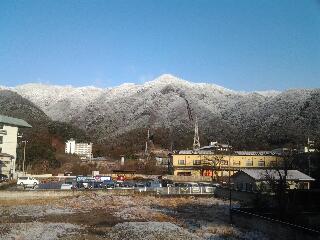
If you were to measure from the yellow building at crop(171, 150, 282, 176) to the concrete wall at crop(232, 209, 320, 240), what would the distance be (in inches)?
1413

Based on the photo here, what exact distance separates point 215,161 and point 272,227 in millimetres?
40628

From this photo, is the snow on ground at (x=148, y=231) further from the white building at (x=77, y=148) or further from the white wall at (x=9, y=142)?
the white building at (x=77, y=148)

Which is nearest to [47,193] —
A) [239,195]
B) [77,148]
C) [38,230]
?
[38,230]

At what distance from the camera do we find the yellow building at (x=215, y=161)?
5867 cm

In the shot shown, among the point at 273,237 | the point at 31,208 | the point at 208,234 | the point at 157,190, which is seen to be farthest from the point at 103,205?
the point at 273,237

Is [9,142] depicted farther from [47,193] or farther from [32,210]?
[32,210]

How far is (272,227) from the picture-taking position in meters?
18.2

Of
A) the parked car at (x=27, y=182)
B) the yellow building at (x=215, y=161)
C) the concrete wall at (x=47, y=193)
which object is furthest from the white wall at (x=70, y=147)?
the concrete wall at (x=47, y=193)

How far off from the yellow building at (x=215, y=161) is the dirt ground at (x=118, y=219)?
2332 cm

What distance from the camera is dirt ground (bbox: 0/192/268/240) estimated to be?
19.0m

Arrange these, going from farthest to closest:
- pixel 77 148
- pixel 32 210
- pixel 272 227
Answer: pixel 77 148, pixel 32 210, pixel 272 227

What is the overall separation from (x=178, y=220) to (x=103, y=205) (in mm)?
9045

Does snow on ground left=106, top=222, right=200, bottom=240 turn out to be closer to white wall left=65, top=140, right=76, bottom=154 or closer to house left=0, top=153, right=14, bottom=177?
house left=0, top=153, right=14, bottom=177

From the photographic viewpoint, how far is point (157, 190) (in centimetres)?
3841
